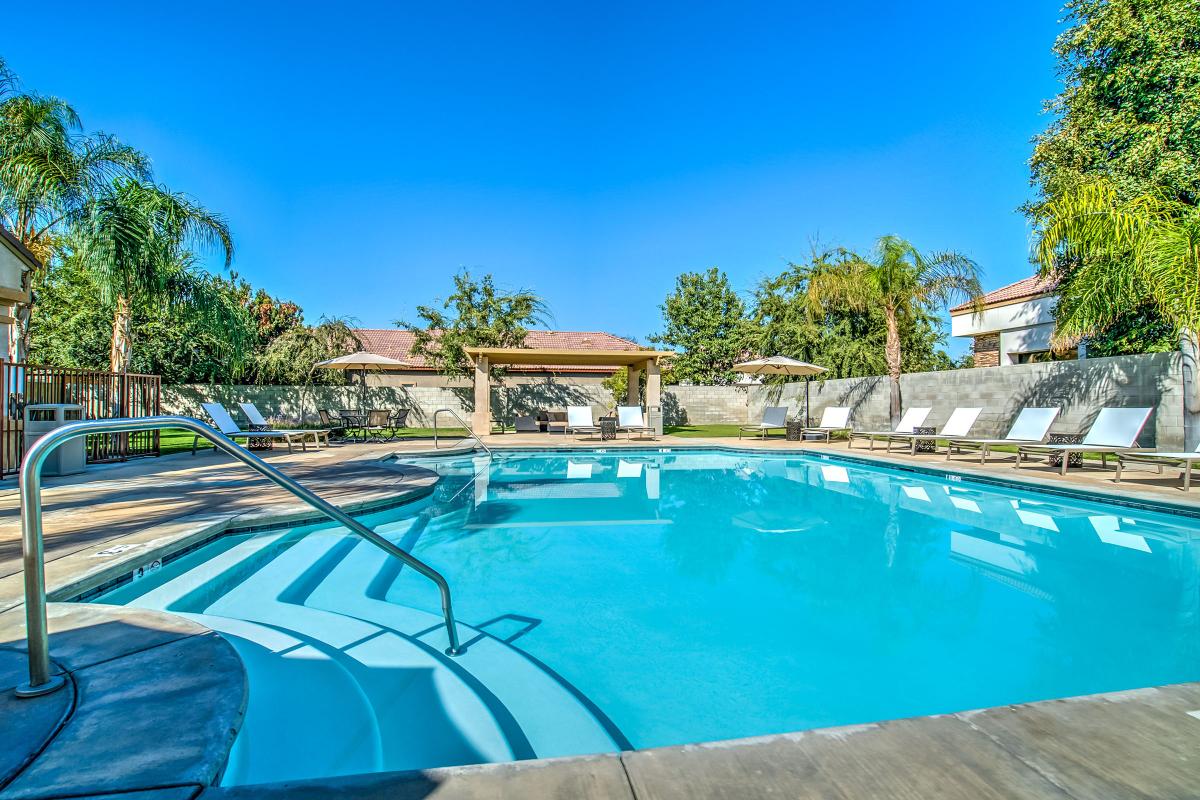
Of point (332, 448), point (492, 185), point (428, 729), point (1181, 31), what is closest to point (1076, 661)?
point (428, 729)

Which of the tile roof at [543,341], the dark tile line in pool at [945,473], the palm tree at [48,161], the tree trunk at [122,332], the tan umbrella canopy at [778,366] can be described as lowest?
the dark tile line in pool at [945,473]

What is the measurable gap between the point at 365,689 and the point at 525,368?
25082 millimetres

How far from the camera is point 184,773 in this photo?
1519 millimetres

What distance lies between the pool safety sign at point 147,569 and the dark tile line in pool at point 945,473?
28.4ft

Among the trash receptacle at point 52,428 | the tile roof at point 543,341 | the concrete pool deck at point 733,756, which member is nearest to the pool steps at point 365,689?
the concrete pool deck at point 733,756

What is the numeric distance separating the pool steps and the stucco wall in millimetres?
12056

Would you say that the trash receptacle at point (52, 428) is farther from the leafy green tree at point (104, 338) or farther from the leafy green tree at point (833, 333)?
the leafy green tree at point (833, 333)

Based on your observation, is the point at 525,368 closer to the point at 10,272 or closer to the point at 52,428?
the point at 10,272

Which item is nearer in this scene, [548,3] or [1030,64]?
[1030,64]

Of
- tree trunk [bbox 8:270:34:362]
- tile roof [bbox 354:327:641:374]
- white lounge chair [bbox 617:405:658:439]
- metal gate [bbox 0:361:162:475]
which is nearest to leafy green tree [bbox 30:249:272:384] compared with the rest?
tree trunk [bbox 8:270:34:362]

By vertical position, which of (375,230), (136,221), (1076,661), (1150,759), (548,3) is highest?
(548,3)

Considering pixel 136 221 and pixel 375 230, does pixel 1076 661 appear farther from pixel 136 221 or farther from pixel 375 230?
pixel 375 230

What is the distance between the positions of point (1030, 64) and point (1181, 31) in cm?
378

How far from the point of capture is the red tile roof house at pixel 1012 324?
21.3 m
